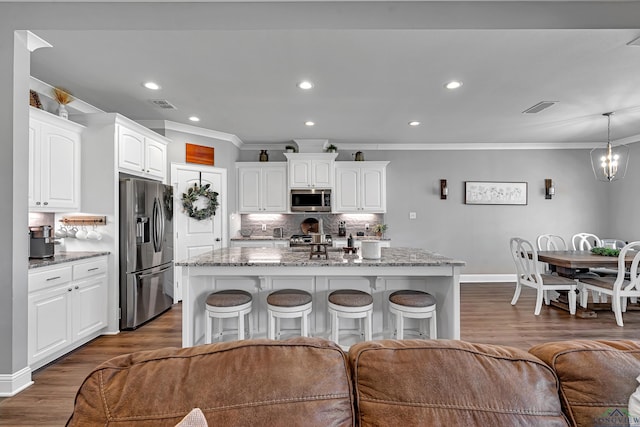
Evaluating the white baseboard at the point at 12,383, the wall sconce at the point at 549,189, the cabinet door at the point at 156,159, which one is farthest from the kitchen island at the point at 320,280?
the wall sconce at the point at 549,189

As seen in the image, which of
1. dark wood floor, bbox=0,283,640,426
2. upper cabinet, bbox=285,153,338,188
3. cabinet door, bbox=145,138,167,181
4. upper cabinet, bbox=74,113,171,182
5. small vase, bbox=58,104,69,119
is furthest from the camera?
upper cabinet, bbox=285,153,338,188

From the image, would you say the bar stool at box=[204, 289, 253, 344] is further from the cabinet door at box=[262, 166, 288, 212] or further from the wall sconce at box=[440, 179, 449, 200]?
the wall sconce at box=[440, 179, 449, 200]

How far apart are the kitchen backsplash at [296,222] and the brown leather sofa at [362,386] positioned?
16.1 feet

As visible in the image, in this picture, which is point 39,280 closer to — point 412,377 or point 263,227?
point 412,377

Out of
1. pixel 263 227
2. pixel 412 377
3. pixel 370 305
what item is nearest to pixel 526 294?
pixel 370 305

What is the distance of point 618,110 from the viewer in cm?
399

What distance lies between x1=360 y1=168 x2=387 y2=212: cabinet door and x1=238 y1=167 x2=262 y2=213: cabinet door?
1.88 m

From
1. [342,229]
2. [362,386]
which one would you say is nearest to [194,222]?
[342,229]

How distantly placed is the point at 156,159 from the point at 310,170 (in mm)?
2444

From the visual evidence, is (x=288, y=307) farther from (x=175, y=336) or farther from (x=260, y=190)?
(x=260, y=190)

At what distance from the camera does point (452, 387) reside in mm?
851

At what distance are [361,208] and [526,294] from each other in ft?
9.75

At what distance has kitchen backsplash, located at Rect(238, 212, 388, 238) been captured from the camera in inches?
230

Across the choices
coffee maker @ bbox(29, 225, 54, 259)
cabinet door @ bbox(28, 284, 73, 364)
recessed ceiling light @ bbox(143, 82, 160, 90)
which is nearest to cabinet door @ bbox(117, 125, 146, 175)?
recessed ceiling light @ bbox(143, 82, 160, 90)
